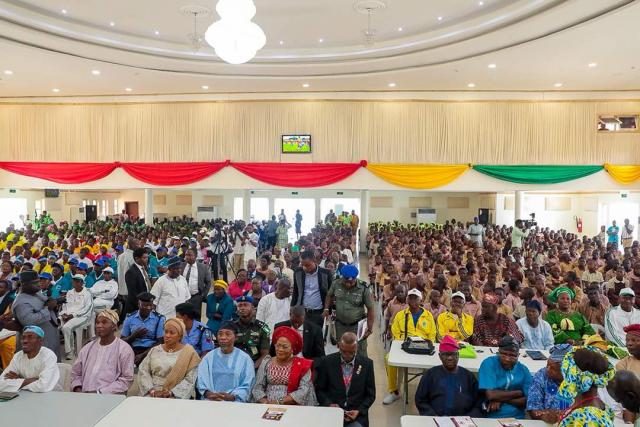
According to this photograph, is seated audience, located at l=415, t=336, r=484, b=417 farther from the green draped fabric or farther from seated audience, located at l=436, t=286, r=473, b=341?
the green draped fabric

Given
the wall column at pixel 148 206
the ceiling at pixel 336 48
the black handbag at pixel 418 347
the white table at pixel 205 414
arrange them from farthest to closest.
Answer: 1. the wall column at pixel 148 206
2. the ceiling at pixel 336 48
3. the black handbag at pixel 418 347
4. the white table at pixel 205 414

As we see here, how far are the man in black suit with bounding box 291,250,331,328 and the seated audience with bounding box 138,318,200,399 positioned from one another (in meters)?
2.01

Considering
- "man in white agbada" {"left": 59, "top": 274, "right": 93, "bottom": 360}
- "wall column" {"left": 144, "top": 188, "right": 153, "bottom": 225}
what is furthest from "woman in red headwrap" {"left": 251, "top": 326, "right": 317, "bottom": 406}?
"wall column" {"left": 144, "top": 188, "right": 153, "bottom": 225}

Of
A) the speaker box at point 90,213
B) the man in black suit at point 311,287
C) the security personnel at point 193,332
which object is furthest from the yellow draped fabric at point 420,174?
the speaker box at point 90,213

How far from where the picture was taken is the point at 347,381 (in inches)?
151

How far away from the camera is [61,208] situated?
20516 millimetres

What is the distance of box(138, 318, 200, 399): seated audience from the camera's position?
3809mm

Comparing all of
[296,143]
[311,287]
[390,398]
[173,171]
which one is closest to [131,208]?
[173,171]

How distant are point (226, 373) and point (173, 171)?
34.5 ft

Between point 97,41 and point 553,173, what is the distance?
1193cm

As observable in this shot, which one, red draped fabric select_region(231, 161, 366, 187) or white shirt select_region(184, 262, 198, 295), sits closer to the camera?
white shirt select_region(184, 262, 198, 295)

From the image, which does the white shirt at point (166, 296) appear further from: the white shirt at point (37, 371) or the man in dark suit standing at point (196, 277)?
the white shirt at point (37, 371)

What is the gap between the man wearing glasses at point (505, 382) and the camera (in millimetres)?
3721

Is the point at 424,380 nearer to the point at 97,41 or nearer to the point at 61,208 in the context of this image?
the point at 97,41
